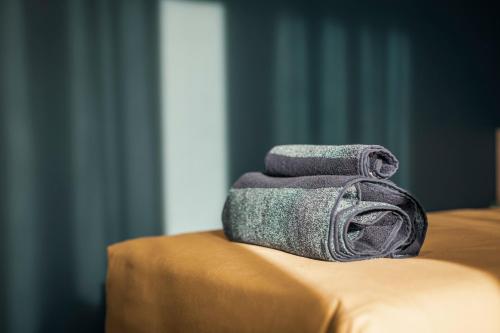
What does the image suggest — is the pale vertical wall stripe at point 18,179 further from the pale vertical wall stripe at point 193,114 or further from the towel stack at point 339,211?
the towel stack at point 339,211

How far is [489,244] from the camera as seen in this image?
3.82 feet

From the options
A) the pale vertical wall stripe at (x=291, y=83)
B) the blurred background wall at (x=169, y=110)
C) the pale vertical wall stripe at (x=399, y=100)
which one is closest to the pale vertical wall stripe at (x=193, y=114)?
the blurred background wall at (x=169, y=110)

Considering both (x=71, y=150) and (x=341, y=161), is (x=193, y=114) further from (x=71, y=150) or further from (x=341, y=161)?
(x=341, y=161)

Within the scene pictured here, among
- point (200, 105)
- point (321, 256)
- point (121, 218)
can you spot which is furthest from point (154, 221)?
point (321, 256)

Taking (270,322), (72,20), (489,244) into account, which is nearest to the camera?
(270,322)

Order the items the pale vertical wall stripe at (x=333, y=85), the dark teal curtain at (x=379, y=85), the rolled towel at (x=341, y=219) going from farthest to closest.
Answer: the pale vertical wall stripe at (x=333, y=85) < the dark teal curtain at (x=379, y=85) < the rolled towel at (x=341, y=219)

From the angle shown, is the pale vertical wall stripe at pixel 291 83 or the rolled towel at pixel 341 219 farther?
the pale vertical wall stripe at pixel 291 83

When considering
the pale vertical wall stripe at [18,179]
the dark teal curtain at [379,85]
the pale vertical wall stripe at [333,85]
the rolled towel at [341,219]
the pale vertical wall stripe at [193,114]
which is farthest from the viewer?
the pale vertical wall stripe at [333,85]

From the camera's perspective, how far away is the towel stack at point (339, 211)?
0.98m

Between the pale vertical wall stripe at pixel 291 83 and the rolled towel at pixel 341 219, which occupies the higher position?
the pale vertical wall stripe at pixel 291 83

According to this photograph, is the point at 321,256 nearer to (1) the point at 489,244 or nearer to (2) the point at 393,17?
(1) the point at 489,244

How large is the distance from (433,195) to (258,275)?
2.24 m

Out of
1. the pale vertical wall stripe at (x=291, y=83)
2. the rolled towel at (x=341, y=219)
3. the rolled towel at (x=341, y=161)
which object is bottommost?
the rolled towel at (x=341, y=219)

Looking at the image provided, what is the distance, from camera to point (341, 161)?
1089mm
